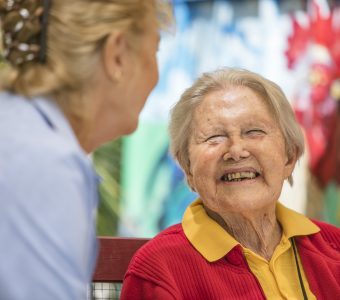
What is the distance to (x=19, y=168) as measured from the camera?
3.61ft

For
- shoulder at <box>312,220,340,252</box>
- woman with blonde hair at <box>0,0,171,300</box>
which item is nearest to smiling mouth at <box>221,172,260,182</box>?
shoulder at <box>312,220,340,252</box>

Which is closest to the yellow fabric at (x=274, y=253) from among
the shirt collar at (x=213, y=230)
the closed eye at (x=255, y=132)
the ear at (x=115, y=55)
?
the shirt collar at (x=213, y=230)

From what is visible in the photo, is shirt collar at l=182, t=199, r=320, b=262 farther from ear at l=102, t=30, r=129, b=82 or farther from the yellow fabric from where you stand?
ear at l=102, t=30, r=129, b=82

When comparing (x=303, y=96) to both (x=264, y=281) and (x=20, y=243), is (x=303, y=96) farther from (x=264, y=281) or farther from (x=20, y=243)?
(x=20, y=243)

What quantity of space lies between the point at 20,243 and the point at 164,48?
335cm

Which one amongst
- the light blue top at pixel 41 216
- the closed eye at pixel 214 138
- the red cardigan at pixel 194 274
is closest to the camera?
the light blue top at pixel 41 216

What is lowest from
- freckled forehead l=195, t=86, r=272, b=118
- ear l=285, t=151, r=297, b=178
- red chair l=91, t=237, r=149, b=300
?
red chair l=91, t=237, r=149, b=300

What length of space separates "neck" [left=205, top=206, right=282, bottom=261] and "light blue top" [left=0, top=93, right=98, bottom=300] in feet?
3.86

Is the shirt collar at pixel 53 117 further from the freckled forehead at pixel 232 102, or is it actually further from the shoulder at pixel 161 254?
the freckled forehead at pixel 232 102

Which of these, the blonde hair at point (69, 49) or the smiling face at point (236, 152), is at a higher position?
the blonde hair at point (69, 49)

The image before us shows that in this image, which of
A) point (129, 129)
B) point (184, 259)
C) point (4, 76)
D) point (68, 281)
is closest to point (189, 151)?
point (184, 259)

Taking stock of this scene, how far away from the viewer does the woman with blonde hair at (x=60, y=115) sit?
1087mm

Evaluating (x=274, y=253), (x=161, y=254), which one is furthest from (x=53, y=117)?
(x=274, y=253)

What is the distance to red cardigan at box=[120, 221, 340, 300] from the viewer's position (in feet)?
6.84
